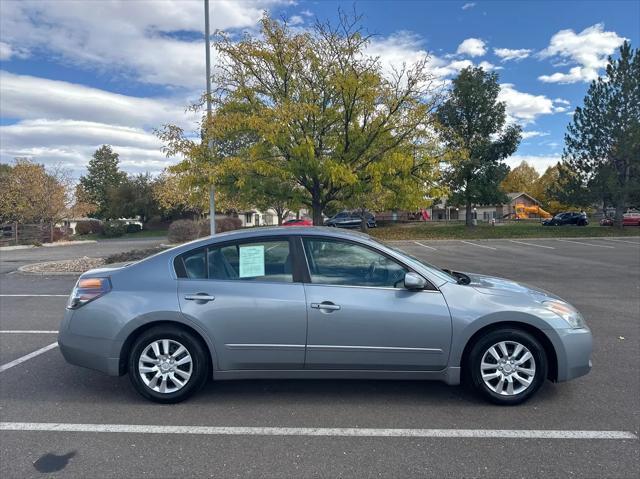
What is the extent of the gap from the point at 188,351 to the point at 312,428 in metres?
1.25

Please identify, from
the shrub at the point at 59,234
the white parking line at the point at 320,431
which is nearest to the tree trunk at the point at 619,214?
the white parking line at the point at 320,431

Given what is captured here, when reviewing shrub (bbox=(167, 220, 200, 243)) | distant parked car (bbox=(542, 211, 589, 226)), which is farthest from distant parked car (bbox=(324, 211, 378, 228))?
shrub (bbox=(167, 220, 200, 243))

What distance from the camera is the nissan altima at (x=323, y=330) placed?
11.6 feet

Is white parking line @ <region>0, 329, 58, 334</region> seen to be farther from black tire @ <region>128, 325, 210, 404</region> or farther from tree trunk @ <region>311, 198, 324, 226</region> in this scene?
tree trunk @ <region>311, 198, 324, 226</region>

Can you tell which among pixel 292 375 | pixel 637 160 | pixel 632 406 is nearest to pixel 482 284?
pixel 632 406

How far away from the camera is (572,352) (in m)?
3.59

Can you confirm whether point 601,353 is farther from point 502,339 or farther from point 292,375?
point 292,375

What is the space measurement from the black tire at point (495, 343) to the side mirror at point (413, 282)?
0.70 meters

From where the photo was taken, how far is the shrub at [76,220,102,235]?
145 feet

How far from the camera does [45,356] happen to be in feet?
16.2

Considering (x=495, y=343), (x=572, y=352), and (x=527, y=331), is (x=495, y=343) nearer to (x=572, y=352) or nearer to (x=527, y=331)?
(x=527, y=331)

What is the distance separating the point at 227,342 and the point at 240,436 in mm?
774

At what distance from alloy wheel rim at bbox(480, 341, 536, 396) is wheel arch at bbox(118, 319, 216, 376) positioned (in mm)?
2345

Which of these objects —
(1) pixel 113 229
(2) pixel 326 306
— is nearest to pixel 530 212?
(1) pixel 113 229
